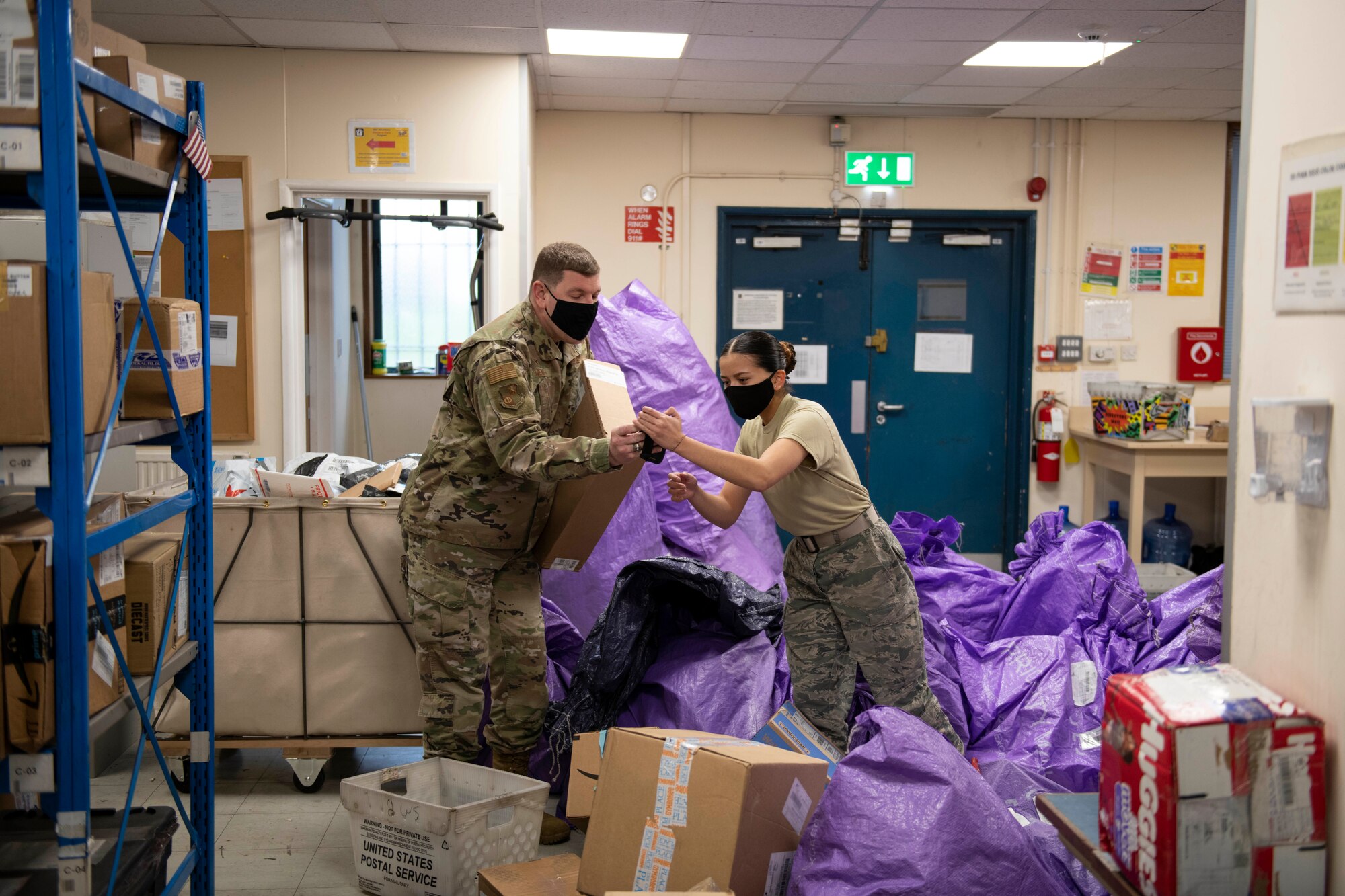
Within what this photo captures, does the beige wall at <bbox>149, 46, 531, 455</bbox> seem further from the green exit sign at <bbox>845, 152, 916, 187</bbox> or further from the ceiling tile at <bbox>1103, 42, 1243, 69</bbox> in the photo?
the ceiling tile at <bbox>1103, 42, 1243, 69</bbox>

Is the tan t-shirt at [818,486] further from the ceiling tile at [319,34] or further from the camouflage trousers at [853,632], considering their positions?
the ceiling tile at [319,34]

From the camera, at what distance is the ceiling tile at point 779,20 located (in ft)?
12.2

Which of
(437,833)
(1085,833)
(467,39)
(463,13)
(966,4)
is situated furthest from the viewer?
(467,39)

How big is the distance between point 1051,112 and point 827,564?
3.86 meters

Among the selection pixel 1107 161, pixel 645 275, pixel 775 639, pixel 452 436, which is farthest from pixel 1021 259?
pixel 452 436

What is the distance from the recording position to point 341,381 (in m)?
5.58

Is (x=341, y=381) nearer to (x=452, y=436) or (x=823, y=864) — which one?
(x=452, y=436)

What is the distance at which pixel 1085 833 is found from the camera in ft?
5.19

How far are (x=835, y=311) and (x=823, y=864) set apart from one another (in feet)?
13.5

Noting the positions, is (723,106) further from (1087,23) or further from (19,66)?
(19,66)

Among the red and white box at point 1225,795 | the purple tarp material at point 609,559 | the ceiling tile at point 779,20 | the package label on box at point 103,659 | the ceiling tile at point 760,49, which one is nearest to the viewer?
the red and white box at point 1225,795

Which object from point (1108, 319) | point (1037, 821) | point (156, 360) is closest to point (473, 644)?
point (156, 360)

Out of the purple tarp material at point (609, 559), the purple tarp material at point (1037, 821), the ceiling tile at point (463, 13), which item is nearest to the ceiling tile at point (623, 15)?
the ceiling tile at point (463, 13)

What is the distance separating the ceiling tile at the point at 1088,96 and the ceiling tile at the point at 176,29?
3614mm
